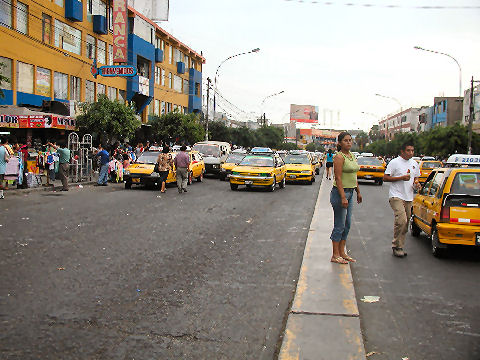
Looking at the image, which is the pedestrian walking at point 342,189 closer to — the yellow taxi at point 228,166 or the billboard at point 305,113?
the yellow taxi at point 228,166

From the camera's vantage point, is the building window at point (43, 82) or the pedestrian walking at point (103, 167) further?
the building window at point (43, 82)

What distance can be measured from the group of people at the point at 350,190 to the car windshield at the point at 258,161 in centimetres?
1391

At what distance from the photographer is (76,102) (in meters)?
35.6

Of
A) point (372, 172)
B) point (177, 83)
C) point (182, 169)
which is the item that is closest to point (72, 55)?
point (182, 169)

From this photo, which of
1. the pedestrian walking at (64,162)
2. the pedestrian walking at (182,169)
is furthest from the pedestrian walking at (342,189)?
the pedestrian walking at (64,162)

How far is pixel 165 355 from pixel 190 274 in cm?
278

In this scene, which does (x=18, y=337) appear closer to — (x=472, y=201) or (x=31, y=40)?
(x=472, y=201)

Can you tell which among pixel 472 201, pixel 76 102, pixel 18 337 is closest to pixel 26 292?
pixel 18 337

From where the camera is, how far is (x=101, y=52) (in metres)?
40.8

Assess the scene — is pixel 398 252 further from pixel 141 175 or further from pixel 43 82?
pixel 43 82

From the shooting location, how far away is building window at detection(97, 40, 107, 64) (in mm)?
40312

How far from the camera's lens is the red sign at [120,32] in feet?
113

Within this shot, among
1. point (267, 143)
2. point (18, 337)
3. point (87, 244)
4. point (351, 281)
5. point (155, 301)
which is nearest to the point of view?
point (18, 337)

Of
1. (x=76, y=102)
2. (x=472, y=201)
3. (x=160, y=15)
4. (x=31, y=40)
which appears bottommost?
(x=472, y=201)
